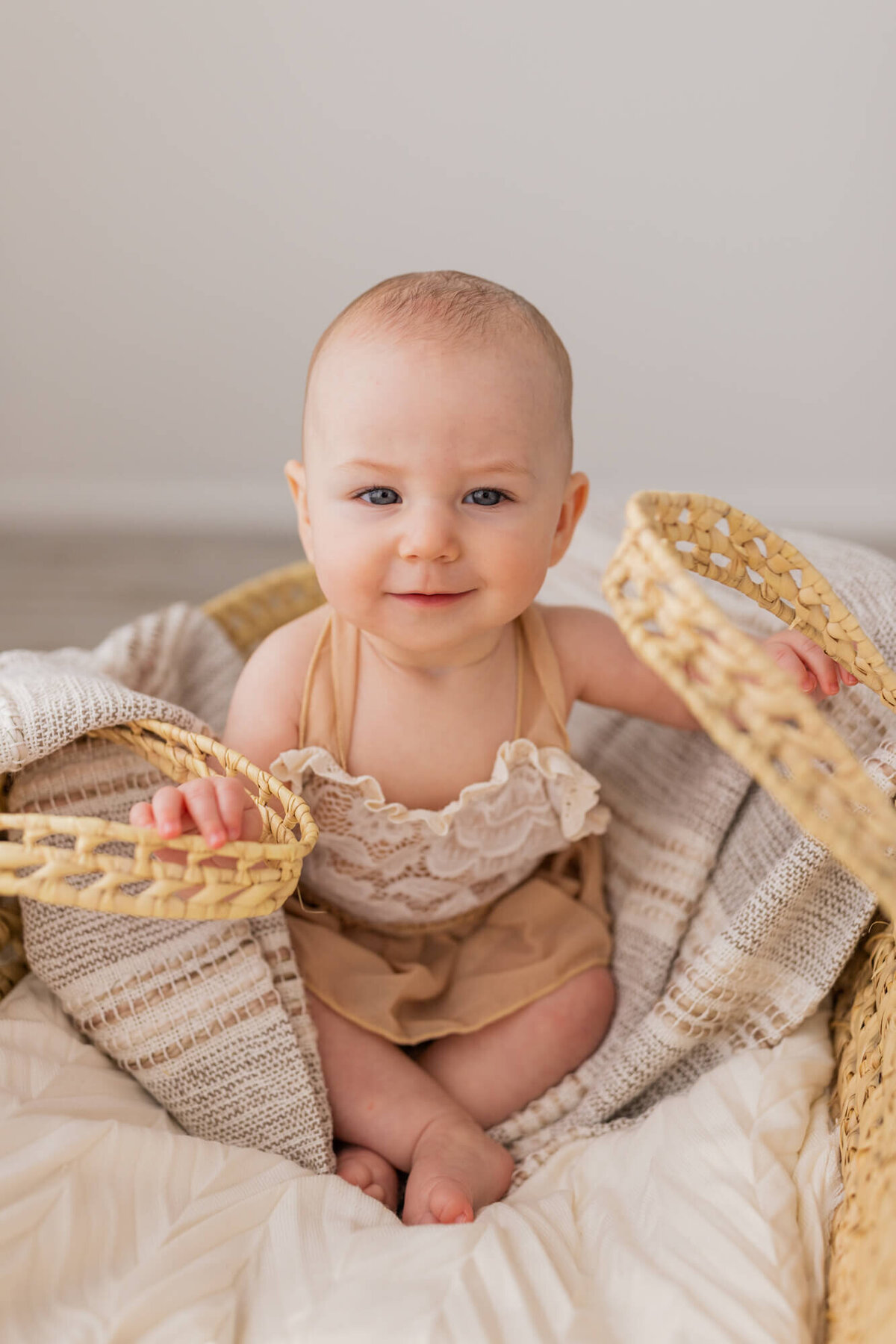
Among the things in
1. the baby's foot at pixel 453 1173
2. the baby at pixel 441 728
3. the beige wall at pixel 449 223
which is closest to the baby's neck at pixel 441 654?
the baby at pixel 441 728

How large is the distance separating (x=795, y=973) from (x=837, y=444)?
169 centimetres

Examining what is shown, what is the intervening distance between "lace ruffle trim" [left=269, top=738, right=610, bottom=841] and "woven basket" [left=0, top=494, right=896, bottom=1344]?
0.36 ft

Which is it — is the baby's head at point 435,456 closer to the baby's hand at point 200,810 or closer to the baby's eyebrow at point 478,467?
the baby's eyebrow at point 478,467

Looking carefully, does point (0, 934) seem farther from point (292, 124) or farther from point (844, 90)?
point (844, 90)

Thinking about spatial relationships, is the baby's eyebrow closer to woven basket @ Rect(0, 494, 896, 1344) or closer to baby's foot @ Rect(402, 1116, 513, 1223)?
woven basket @ Rect(0, 494, 896, 1344)

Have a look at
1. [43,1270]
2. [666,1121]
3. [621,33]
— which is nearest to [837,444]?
[621,33]

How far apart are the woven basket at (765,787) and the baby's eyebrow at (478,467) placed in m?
0.15

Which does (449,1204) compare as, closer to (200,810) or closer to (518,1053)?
(518,1053)

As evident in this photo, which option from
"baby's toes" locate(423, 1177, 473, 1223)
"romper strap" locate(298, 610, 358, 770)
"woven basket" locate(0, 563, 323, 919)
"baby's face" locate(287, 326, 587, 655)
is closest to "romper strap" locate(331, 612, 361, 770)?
"romper strap" locate(298, 610, 358, 770)

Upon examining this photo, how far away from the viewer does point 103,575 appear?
2.14m

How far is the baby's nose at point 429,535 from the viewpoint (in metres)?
0.79

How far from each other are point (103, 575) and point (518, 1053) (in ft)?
4.64

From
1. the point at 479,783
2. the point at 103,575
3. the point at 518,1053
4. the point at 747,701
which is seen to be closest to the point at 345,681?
the point at 479,783

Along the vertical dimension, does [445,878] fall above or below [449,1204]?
above
